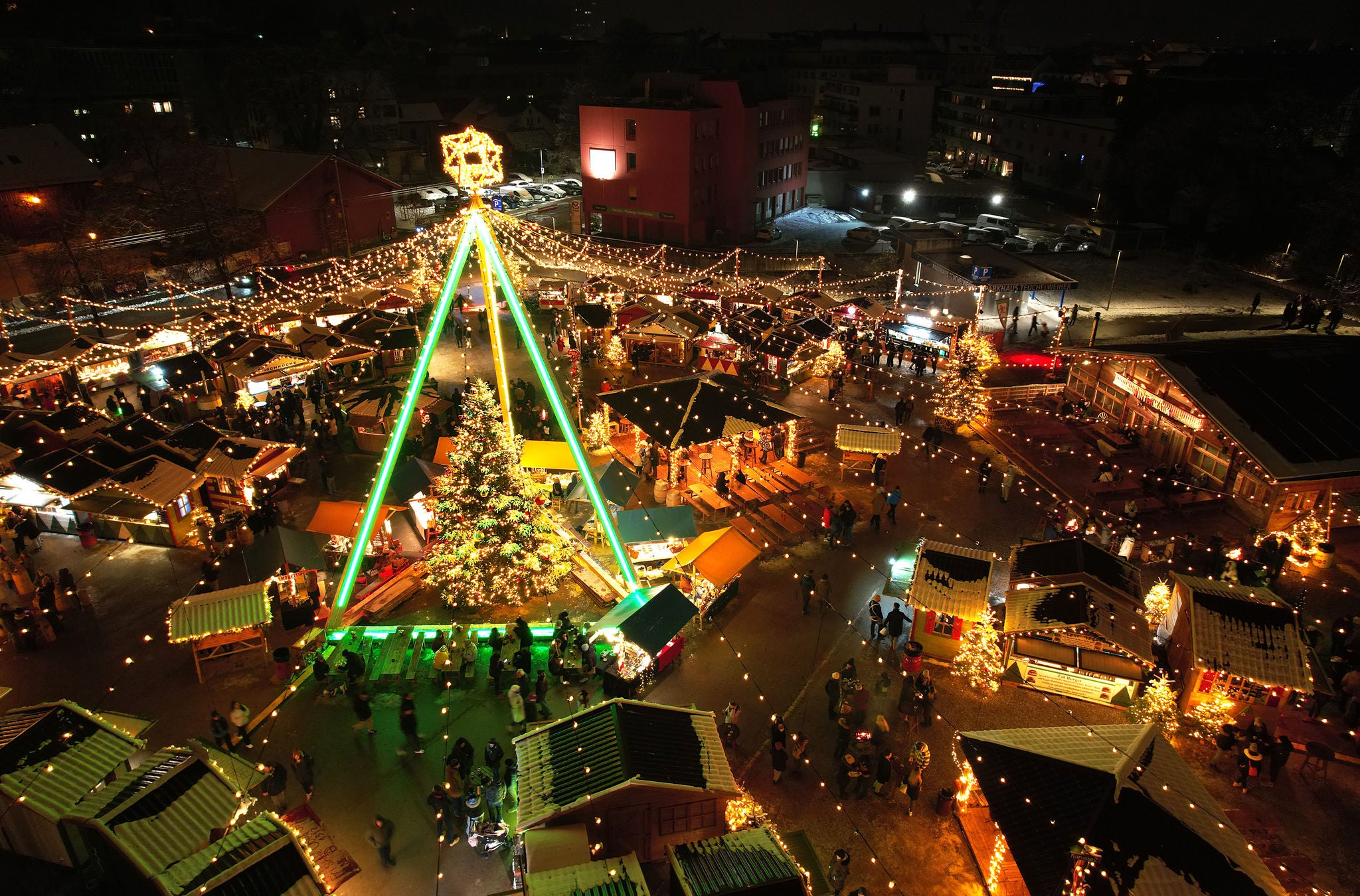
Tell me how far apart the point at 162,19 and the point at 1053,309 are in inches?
2644

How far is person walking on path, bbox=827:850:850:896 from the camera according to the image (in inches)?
351

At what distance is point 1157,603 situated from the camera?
1348 cm

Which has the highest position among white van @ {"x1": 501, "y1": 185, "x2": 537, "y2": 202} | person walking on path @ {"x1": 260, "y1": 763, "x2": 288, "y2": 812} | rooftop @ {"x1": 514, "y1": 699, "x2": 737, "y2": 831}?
white van @ {"x1": 501, "y1": 185, "x2": 537, "y2": 202}

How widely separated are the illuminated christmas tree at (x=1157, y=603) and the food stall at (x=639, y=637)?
8.11m

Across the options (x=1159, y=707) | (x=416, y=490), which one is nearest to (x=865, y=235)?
(x=416, y=490)

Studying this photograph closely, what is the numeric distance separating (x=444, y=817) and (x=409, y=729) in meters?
1.85

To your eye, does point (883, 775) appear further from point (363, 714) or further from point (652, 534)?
point (363, 714)

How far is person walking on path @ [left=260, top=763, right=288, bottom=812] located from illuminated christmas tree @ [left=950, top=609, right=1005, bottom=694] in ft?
33.6

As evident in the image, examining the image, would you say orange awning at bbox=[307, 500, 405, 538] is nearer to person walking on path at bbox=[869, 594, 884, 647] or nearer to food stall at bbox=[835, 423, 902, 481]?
person walking on path at bbox=[869, 594, 884, 647]

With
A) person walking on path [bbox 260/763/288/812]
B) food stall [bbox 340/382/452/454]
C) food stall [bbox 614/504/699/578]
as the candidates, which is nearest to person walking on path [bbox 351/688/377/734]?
person walking on path [bbox 260/763/288/812]

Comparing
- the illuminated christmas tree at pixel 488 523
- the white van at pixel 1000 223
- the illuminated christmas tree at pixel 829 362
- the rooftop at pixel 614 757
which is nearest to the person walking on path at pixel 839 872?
the rooftop at pixel 614 757

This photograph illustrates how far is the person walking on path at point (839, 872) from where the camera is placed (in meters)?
8.91

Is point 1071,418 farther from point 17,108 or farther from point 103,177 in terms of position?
point 17,108

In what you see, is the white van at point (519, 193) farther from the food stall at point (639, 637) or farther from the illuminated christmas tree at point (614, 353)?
the food stall at point (639, 637)
